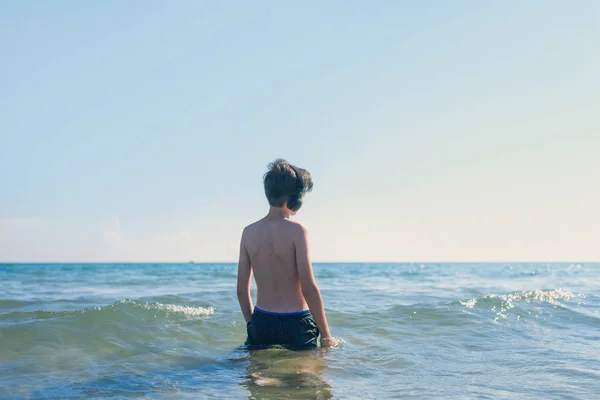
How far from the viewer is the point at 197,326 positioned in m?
7.88

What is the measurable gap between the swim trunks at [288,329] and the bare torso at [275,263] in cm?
6


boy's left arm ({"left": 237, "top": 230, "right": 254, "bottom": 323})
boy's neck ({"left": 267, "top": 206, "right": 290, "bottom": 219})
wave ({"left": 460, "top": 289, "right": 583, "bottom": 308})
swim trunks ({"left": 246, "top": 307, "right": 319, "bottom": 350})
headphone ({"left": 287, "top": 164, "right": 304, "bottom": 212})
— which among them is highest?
headphone ({"left": 287, "top": 164, "right": 304, "bottom": 212})

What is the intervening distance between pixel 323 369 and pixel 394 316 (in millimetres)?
4676

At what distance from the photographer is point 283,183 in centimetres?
459

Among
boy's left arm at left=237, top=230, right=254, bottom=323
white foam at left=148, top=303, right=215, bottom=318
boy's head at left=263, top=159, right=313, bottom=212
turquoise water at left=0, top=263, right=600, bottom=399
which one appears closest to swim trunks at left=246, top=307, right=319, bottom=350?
turquoise water at left=0, top=263, right=600, bottom=399

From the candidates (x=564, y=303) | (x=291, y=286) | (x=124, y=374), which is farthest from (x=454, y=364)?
(x=564, y=303)

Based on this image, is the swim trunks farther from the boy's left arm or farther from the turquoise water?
the boy's left arm

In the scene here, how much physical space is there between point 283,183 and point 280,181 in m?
0.03

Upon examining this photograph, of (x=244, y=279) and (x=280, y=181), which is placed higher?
(x=280, y=181)

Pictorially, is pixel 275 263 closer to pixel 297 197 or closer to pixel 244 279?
pixel 244 279

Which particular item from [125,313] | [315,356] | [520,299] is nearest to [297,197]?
[315,356]

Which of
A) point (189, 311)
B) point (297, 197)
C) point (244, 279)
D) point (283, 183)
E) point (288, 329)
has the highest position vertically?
point (283, 183)

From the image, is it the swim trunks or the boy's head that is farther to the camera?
the swim trunks

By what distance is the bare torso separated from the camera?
4.62 metres
